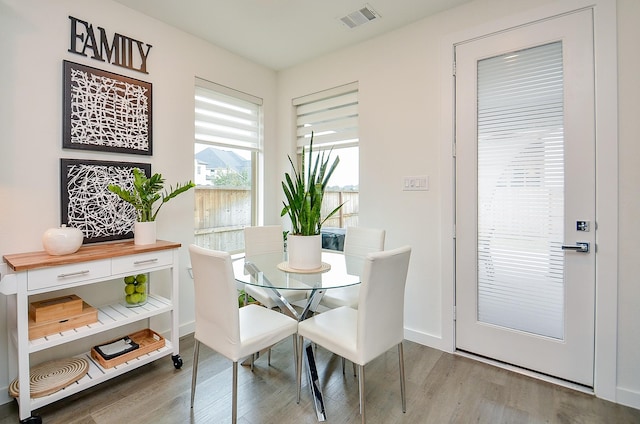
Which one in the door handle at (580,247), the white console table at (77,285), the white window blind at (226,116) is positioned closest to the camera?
the white console table at (77,285)

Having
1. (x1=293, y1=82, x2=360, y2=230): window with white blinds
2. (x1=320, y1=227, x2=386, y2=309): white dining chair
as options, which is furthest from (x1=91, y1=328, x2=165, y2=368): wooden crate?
(x1=293, y1=82, x2=360, y2=230): window with white blinds

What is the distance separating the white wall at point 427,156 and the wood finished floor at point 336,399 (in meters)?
0.30

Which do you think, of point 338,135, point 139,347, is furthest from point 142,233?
point 338,135

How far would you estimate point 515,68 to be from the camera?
7.32 feet

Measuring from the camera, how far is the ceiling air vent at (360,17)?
8.07 ft

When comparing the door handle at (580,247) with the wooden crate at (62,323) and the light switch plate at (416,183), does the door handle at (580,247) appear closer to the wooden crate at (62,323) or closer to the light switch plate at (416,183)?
the light switch plate at (416,183)

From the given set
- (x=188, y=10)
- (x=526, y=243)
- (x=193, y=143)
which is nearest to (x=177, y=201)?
(x=193, y=143)

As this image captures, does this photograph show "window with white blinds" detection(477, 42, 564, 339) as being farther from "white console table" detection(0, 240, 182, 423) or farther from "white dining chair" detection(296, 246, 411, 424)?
"white console table" detection(0, 240, 182, 423)

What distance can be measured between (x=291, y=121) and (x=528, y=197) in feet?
8.14

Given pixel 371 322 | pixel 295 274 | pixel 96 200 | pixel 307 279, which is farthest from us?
pixel 96 200

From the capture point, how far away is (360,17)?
2.56 m

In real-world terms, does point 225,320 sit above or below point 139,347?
above

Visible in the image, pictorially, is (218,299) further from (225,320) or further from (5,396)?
(5,396)

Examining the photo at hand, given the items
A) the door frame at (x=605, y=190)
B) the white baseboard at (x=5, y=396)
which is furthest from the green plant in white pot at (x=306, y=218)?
the white baseboard at (x=5, y=396)
